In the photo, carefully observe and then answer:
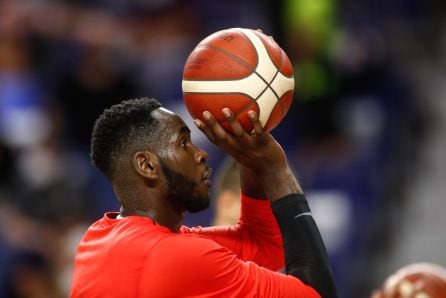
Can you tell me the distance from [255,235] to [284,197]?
1.74 ft

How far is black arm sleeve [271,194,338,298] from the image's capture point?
12.7ft

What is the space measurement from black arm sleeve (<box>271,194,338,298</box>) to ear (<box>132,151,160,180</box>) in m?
0.48

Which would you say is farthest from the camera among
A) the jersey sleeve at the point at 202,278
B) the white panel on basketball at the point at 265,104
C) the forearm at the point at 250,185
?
the forearm at the point at 250,185

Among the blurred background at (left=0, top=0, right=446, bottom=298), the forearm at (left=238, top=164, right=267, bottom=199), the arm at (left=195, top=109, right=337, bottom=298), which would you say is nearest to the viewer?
the arm at (left=195, top=109, right=337, bottom=298)

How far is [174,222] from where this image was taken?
13.5ft

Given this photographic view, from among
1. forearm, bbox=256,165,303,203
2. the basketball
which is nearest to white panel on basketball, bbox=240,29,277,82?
the basketball

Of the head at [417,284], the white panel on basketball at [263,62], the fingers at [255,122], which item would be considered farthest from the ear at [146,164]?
the head at [417,284]

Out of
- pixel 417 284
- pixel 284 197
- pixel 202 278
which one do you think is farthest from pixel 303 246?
pixel 417 284

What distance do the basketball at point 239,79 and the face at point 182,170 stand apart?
0.12 metres

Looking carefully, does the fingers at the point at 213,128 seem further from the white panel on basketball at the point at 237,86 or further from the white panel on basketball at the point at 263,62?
the white panel on basketball at the point at 263,62

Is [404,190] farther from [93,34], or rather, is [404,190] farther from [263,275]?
[263,275]

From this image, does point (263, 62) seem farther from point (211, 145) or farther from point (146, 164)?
point (211, 145)

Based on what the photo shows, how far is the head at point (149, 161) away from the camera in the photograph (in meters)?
4.03

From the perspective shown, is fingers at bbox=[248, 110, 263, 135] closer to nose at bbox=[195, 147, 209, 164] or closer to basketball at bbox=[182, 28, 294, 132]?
basketball at bbox=[182, 28, 294, 132]
